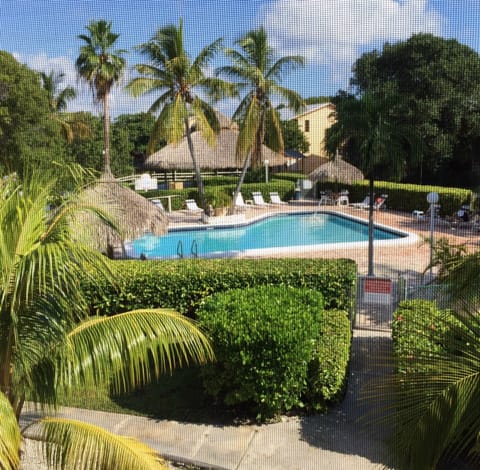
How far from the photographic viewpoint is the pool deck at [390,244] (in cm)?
648

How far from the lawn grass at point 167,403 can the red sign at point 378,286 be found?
1.76 meters

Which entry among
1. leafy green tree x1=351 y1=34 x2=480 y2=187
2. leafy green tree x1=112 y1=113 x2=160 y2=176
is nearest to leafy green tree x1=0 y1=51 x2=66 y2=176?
leafy green tree x1=112 y1=113 x2=160 y2=176

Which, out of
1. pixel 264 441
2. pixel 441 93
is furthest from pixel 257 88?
pixel 264 441

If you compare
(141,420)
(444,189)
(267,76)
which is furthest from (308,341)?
(444,189)

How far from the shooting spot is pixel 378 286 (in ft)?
14.2

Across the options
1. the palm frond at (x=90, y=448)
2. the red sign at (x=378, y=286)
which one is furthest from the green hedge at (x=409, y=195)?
the palm frond at (x=90, y=448)

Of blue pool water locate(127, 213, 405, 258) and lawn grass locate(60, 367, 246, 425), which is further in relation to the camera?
blue pool water locate(127, 213, 405, 258)

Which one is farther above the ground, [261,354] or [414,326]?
[414,326]

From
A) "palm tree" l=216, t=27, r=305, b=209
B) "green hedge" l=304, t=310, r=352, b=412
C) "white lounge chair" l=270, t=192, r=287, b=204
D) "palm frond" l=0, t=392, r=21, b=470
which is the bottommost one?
"green hedge" l=304, t=310, r=352, b=412

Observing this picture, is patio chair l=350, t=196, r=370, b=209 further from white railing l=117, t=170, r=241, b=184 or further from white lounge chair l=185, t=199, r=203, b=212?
white railing l=117, t=170, r=241, b=184

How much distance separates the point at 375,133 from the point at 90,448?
4283 millimetres

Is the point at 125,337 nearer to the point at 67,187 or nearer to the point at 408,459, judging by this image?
the point at 67,187

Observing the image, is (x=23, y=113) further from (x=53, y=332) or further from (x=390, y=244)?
(x=53, y=332)

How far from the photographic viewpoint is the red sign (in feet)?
14.0
